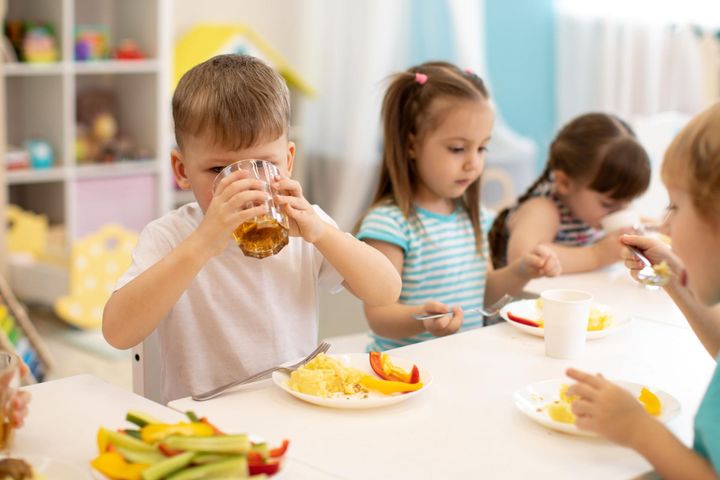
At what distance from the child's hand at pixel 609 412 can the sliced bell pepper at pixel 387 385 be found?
0.80 feet

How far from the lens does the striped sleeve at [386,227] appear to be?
1.92 m

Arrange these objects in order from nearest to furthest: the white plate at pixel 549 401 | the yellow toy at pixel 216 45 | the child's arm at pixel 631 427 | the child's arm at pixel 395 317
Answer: the child's arm at pixel 631 427
the white plate at pixel 549 401
the child's arm at pixel 395 317
the yellow toy at pixel 216 45

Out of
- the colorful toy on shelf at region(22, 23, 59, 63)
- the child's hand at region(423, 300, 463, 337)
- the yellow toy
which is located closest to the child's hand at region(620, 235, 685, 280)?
the child's hand at region(423, 300, 463, 337)

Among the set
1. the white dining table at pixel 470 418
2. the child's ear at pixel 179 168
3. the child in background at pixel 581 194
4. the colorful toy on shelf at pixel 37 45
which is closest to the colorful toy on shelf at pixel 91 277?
the colorful toy on shelf at pixel 37 45

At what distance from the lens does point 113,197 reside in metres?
4.11

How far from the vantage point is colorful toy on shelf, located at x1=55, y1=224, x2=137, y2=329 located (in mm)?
3686

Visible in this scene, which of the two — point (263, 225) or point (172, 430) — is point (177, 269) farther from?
point (172, 430)

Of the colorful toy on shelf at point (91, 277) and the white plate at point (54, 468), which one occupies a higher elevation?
the white plate at point (54, 468)

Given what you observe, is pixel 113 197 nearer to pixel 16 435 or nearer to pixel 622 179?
pixel 622 179

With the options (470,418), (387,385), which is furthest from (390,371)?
(470,418)

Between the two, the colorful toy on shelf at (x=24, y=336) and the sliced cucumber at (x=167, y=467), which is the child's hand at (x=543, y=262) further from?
the colorful toy on shelf at (x=24, y=336)

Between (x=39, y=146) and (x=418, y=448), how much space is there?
10.3 ft

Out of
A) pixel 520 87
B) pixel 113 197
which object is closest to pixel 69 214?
pixel 113 197

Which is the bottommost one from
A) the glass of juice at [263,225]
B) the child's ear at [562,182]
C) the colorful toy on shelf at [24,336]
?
the colorful toy on shelf at [24,336]
